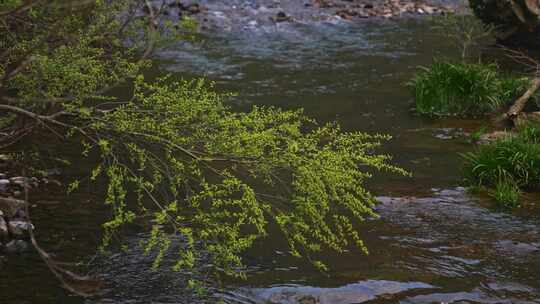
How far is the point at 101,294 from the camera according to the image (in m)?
6.10

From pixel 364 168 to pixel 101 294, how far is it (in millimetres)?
4509

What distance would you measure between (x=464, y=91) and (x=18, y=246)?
308 inches

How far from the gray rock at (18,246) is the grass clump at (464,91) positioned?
282 inches

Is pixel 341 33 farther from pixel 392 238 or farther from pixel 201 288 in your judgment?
pixel 201 288

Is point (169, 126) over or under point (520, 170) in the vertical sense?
over

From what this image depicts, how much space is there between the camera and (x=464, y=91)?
12344 millimetres

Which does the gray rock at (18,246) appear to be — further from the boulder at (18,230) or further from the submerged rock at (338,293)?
the submerged rock at (338,293)

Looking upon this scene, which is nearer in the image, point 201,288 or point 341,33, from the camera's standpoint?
point 201,288

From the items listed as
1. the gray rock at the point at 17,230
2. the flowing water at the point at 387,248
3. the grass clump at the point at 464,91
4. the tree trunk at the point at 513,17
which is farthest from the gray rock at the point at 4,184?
the tree trunk at the point at 513,17

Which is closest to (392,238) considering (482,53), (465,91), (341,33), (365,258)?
(365,258)

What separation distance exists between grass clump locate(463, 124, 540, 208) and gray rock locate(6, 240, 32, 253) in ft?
16.1

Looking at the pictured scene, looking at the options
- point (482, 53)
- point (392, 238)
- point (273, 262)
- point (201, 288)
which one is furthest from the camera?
point (482, 53)

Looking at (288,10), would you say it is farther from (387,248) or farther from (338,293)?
(338,293)

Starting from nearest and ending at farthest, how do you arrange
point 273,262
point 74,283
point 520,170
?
point 74,283, point 273,262, point 520,170
